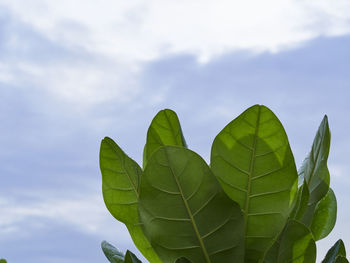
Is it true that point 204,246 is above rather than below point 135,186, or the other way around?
below

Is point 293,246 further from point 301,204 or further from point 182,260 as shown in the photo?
point 182,260

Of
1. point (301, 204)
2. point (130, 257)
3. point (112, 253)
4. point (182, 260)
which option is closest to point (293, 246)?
point (301, 204)

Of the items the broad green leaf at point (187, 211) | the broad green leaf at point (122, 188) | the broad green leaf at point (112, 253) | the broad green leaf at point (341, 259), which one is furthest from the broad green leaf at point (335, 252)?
the broad green leaf at point (112, 253)

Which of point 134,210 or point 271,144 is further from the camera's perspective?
point 134,210

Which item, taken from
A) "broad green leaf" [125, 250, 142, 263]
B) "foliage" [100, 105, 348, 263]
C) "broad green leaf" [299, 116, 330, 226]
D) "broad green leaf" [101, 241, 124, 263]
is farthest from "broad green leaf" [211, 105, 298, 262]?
"broad green leaf" [101, 241, 124, 263]

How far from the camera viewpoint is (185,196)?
3.09 ft

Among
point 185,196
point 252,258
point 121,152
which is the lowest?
point 252,258

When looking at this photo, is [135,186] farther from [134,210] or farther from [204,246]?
[204,246]

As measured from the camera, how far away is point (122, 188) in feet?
3.63

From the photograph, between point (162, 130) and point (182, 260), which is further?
point (162, 130)

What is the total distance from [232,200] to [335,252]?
34 centimetres

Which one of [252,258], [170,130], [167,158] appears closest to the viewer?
[167,158]

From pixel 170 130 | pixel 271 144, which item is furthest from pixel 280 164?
pixel 170 130

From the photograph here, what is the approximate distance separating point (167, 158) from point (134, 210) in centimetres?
26
